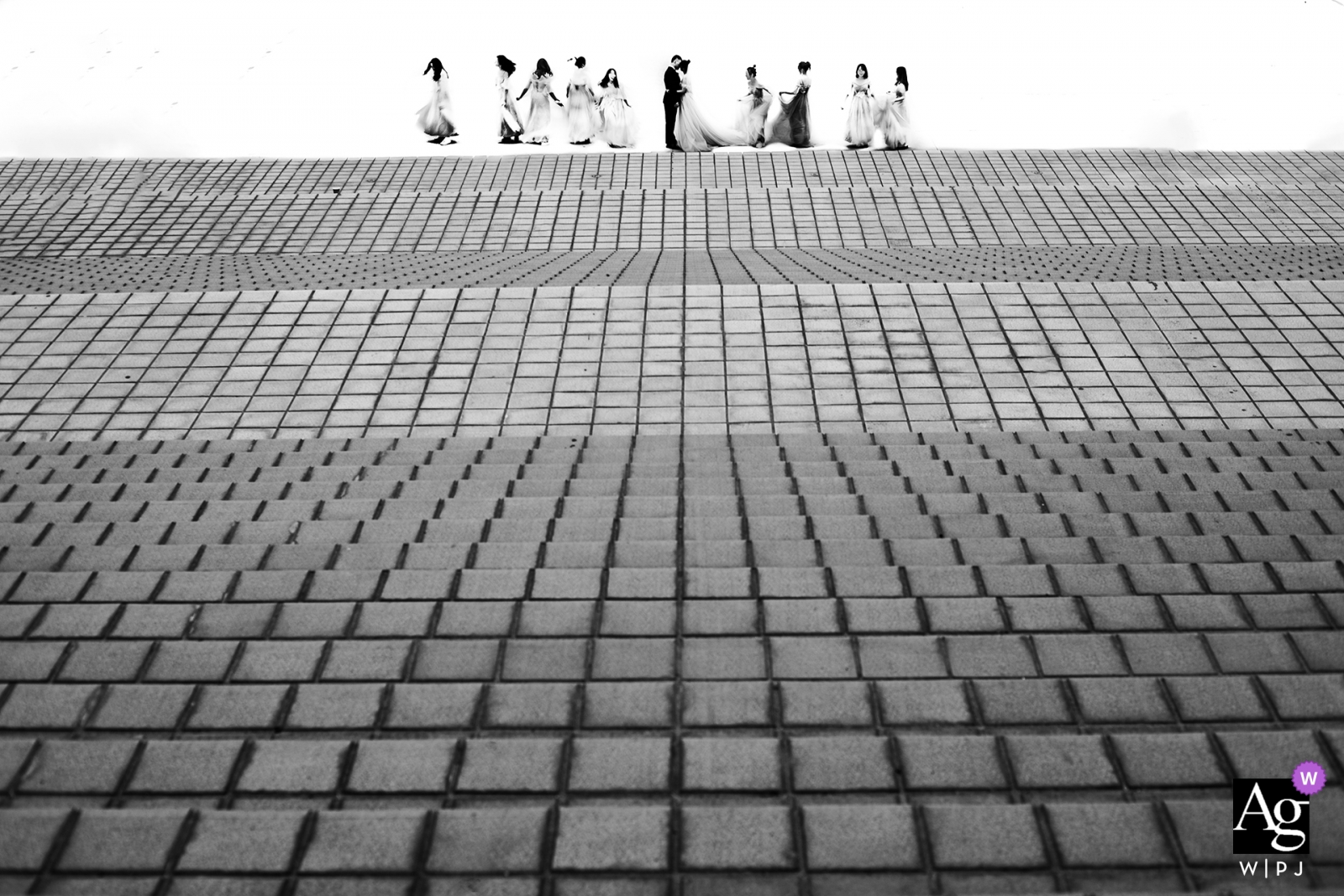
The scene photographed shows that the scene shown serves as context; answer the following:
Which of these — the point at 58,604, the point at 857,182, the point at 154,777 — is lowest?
the point at 857,182

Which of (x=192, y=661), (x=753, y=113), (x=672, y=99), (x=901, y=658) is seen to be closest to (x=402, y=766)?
(x=192, y=661)

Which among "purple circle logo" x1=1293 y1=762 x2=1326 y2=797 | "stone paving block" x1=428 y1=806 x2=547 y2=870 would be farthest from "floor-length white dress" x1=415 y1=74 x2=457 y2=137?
"purple circle logo" x1=1293 y1=762 x2=1326 y2=797

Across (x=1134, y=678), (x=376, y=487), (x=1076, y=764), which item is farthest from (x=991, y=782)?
(x=376, y=487)

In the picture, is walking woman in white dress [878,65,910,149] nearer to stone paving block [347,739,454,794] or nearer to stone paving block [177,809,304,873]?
stone paving block [347,739,454,794]

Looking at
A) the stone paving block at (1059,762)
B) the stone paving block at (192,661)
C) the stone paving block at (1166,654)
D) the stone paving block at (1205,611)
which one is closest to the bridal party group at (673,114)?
the stone paving block at (1205,611)

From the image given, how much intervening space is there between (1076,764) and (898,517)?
1482mm

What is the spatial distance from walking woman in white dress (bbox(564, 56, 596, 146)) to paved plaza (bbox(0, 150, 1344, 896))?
186 inches

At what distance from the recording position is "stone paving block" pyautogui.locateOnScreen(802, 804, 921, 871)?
174cm

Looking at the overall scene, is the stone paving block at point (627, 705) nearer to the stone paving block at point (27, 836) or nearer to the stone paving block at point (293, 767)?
the stone paving block at point (293, 767)

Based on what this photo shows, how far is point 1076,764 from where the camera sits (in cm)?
197

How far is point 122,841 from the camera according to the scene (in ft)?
5.83

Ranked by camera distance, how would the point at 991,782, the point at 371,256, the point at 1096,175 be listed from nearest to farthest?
the point at 991,782 → the point at 371,256 → the point at 1096,175

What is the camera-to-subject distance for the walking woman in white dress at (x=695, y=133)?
1155 centimetres

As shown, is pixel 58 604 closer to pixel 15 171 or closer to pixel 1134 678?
A: pixel 1134 678
